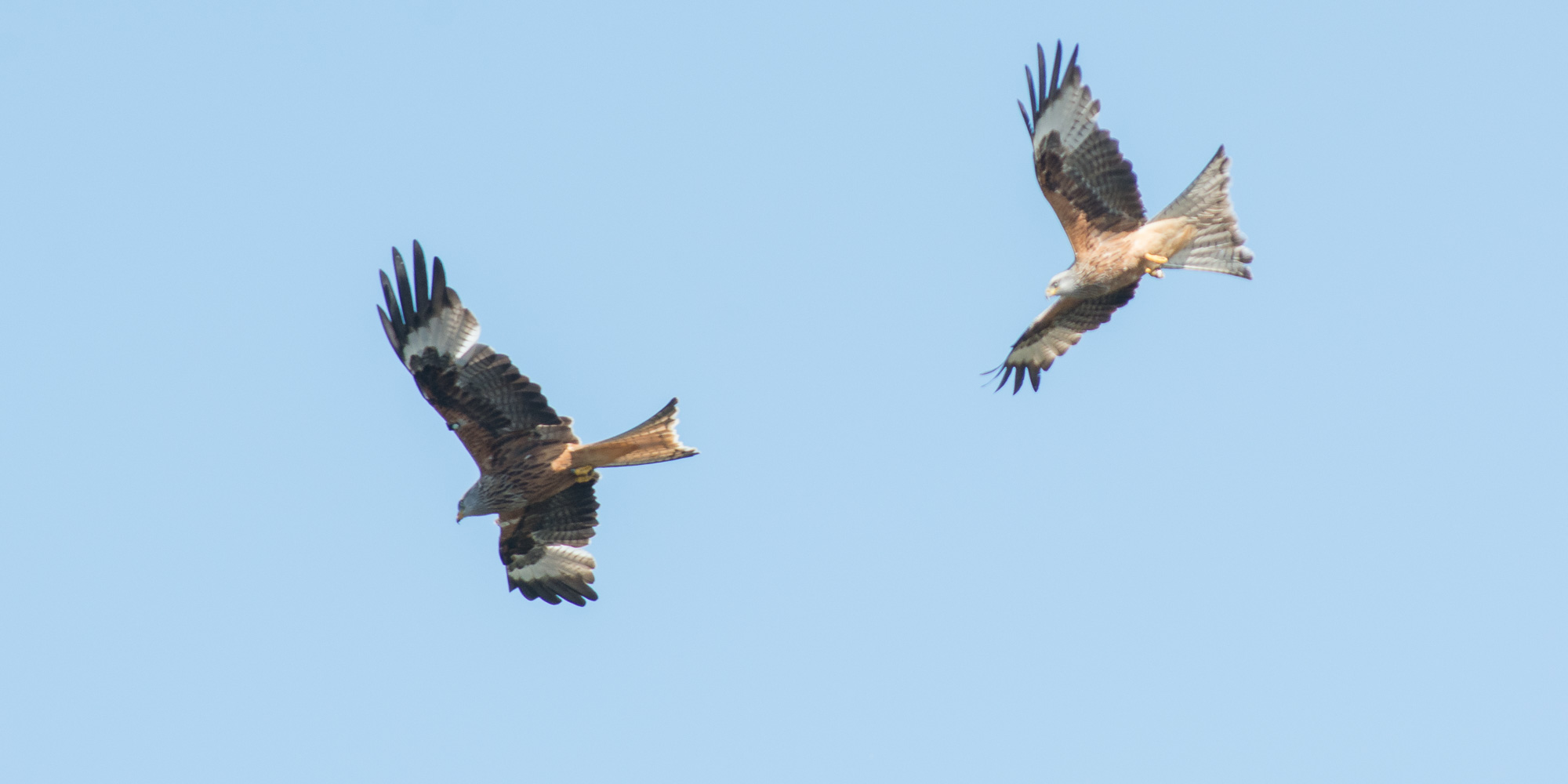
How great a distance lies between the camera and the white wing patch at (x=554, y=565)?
13.2m

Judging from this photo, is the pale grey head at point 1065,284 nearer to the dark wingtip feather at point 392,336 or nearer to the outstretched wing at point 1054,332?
the outstretched wing at point 1054,332

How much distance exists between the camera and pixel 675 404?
11141 millimetres

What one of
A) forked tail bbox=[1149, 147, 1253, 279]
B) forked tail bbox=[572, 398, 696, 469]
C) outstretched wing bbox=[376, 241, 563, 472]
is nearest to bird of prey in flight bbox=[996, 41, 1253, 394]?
forked tail bbox=[1149, 147, 1253, 279]

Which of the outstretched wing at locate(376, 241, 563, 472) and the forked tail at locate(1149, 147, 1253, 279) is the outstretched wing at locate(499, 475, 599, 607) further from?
the forked tail at locate(1149, 147, 1253, 279)

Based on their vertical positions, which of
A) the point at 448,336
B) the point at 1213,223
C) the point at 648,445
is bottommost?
the point at 648,445

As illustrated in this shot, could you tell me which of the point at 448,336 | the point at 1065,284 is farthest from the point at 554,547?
the point at 1065,284

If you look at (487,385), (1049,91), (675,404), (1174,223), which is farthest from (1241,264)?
(487,385)

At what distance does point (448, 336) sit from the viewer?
1135 centimetres

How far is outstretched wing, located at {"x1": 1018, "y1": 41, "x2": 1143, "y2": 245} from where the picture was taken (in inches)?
492

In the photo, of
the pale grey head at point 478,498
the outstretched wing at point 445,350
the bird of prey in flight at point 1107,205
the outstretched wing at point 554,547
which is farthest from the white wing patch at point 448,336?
the bird of prey in flight at point 1107,205

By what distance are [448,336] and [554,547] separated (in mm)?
2474

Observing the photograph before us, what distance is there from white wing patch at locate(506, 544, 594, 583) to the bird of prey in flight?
14.2 ft

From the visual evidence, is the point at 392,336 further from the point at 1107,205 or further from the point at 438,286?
the point at 1107,205

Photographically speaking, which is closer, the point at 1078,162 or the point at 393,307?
the point at 393,307
